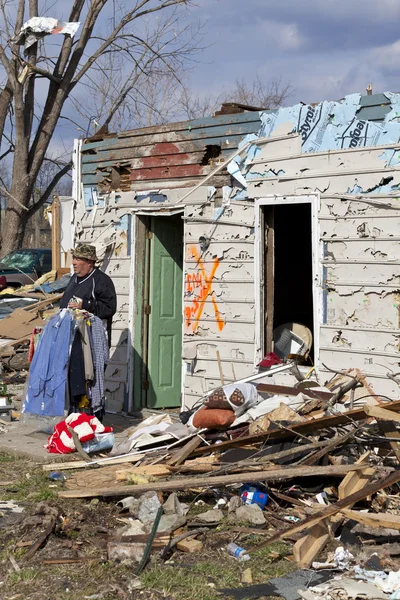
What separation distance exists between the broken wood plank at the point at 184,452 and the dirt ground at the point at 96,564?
609mm

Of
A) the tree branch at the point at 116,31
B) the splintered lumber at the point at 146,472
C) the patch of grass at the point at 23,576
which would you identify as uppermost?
the tree branch at the point at 116,31

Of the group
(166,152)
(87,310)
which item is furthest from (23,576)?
(166,152)

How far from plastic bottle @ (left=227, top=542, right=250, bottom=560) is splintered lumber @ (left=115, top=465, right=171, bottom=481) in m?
1.35

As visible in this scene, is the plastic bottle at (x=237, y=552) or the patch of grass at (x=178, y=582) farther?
the plastic bottle at (x=237, y=552)

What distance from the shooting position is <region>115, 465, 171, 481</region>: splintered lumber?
21.2 feet

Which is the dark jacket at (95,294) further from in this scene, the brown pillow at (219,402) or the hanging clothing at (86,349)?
the brown pillow at (219,402)

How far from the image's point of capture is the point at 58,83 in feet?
71.0

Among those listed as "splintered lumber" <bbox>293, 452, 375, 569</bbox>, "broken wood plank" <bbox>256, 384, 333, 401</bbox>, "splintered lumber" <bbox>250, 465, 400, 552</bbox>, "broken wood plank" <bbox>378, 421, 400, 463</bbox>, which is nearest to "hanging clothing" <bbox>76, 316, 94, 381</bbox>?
"broken wood plank" <bbox>256, 384, 333, 401</bbox>

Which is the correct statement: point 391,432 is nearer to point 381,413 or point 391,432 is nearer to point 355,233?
point 381,413

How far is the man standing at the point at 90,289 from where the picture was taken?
8.65 metres

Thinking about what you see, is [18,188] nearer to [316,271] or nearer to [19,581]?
[316,271]

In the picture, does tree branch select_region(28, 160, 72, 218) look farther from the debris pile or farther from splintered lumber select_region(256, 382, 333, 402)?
the debris pile

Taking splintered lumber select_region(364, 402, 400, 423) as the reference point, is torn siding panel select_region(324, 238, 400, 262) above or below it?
above

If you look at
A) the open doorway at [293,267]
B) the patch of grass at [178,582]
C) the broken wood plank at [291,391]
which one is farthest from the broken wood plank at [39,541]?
the open doorway at [293,267]
